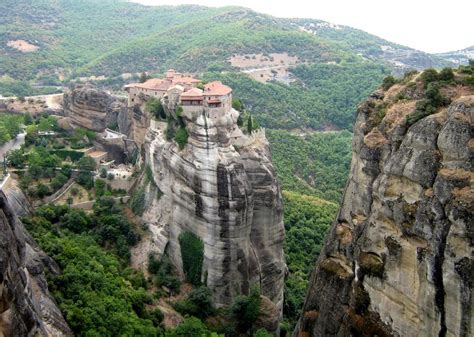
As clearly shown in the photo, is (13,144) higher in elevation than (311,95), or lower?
higher

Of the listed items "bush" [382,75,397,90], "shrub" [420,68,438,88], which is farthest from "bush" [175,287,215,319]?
"shrub" [420,68,438,88]

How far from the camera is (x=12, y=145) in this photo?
6550 cm

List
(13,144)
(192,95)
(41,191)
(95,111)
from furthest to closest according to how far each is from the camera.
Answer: (95,111), (13,144), (41,191), (192,95)

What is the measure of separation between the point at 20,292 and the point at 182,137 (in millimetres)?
24696

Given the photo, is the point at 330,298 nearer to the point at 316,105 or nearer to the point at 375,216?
the point at 375,216

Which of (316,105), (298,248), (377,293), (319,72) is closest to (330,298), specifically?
(377,293)

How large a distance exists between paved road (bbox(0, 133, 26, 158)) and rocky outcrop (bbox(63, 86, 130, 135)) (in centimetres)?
589

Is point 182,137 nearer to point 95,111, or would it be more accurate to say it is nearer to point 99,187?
point 99,187

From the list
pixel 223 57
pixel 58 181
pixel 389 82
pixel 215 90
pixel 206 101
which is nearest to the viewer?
pixel 389 82

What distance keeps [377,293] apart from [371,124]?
28.7 ft

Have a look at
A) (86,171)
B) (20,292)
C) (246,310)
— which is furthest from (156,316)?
(86,171)

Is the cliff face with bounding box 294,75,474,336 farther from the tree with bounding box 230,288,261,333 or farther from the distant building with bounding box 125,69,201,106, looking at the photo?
the distant building with bounding box 125,69,201,106

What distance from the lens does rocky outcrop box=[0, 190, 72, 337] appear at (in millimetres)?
23672

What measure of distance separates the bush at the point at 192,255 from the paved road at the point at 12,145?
80.7 feet
